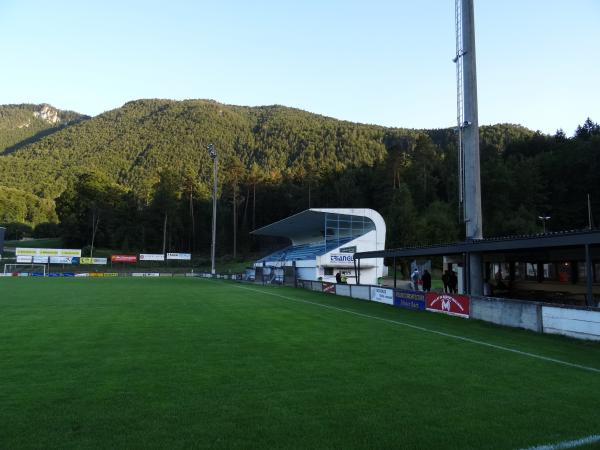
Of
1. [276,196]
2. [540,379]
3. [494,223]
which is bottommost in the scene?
[540,379]

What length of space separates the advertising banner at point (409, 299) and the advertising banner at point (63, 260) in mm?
59655

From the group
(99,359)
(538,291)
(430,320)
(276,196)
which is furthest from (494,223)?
(99,359)

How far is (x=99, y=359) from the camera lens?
30.5 ft

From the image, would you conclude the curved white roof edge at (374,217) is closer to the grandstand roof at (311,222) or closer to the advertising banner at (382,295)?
the grandstand roof at (311,222)

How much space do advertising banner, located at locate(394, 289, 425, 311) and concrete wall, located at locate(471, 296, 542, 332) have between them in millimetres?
3937

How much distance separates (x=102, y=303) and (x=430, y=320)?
14.1 meters

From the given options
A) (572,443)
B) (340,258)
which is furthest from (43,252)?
(572,443)

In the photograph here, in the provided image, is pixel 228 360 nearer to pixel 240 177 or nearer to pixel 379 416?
pixel 379 416

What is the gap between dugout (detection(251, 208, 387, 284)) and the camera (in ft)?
152

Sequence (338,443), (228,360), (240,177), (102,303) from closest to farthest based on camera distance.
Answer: (338,443), (228,360), (102,303), (240,177)

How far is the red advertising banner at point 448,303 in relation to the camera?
701 inches

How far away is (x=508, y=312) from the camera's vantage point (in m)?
15.3

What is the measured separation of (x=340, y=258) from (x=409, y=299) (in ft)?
79.3

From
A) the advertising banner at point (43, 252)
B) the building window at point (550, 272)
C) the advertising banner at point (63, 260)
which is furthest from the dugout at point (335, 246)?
the advertising banner at point (43, 252)
